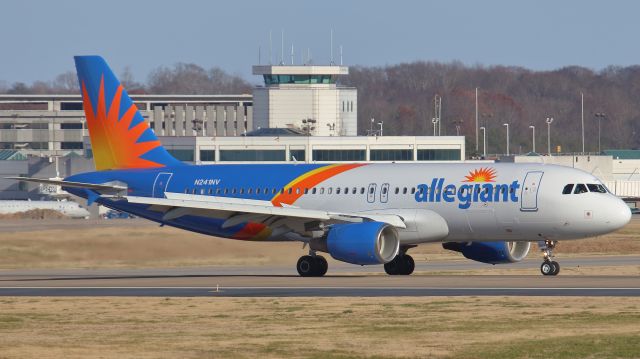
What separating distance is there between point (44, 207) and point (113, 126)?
8262 centimetres

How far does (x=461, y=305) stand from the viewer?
119 feet

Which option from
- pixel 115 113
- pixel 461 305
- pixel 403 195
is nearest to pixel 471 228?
pixel 403 195

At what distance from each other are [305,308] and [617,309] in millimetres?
7848

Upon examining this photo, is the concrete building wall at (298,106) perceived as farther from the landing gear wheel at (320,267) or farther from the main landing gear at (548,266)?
the main landing gear at (548,266)

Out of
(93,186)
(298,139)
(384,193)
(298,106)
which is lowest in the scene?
(384,193)

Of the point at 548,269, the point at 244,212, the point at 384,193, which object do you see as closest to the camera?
the point at 548,269

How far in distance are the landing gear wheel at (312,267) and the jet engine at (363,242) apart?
3.51 feet

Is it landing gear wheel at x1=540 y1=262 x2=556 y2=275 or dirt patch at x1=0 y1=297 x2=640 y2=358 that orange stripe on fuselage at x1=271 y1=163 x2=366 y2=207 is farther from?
dirt patch at x1=0 y1=297 x2=640 y2=358

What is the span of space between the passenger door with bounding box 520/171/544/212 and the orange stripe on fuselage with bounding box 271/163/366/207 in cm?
773

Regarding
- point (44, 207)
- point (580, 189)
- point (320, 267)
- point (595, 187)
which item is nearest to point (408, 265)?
point (320, 267)

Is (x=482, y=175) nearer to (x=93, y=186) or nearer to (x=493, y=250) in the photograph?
(x=493, y=250)

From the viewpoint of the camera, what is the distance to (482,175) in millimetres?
50219

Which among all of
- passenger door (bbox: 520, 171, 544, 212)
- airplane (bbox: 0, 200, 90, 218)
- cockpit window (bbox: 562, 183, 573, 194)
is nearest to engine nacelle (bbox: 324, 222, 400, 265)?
passenger door (bbox: 520, 171, 544, 212)

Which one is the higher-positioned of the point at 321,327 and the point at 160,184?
the point at 160,184
